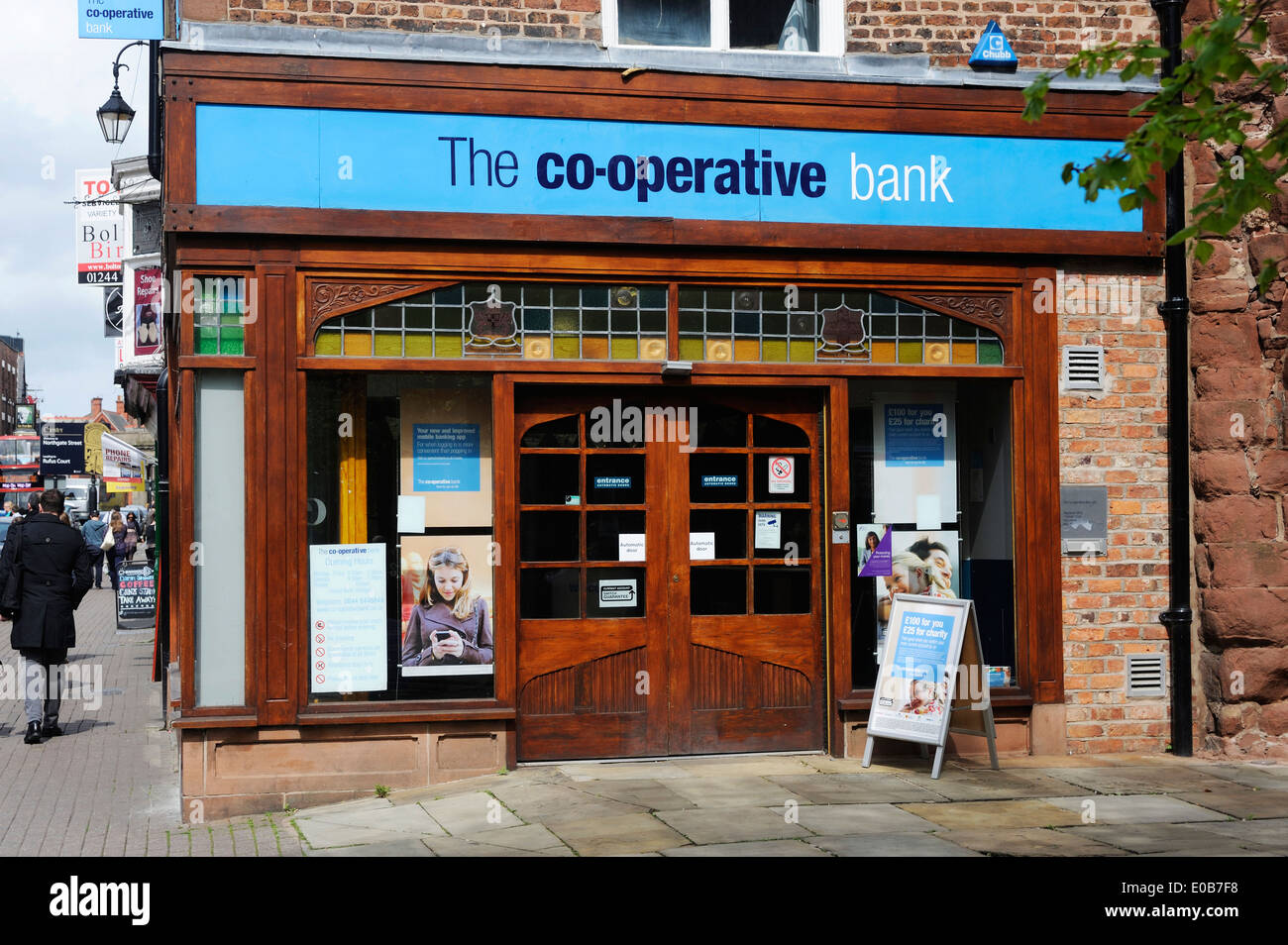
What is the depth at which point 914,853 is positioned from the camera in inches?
252

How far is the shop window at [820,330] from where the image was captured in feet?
29.1

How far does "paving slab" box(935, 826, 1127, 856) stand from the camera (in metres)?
6.48

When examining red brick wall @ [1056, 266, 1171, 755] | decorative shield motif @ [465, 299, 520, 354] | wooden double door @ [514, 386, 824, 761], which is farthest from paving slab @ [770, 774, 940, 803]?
decorative shield motif @ [465, 299, 520, 354]

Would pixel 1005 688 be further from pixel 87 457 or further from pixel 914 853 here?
pixel 87 457

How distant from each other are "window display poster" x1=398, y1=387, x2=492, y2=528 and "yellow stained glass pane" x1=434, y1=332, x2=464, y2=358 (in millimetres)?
276

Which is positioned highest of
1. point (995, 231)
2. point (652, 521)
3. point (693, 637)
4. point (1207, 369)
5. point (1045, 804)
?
point (995, 231)

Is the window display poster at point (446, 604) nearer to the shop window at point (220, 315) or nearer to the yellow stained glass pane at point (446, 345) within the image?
the yellow stained glass pane at point (446, 345)

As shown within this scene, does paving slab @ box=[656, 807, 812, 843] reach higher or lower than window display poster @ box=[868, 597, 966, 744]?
lower

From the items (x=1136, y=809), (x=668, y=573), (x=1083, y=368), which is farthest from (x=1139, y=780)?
(x=668, y=573)

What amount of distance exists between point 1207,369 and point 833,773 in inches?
154

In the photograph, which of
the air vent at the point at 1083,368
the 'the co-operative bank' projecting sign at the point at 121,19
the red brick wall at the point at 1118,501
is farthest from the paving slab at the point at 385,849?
the 'the co-operative bank' projecting sign at the point at 121,19

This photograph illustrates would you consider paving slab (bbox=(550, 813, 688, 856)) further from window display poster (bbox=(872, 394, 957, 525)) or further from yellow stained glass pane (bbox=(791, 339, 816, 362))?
yellow stained glass pane (bbox=(791, 339, 816, 362))

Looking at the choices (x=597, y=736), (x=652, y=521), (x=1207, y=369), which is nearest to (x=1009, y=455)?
(x=1207, y=369)

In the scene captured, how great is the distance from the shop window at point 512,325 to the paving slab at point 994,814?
3396 mm
